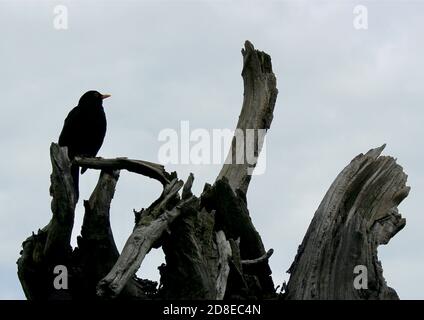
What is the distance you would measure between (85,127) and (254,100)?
2.83 m

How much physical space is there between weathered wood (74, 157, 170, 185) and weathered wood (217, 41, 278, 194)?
224cm

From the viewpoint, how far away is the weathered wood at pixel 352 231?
13906 millimetres

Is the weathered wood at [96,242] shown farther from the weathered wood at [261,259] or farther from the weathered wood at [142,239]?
the weathered wood at [261,259]

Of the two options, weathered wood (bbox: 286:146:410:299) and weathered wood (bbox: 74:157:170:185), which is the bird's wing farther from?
weathered wood (bbox: 286:146:410:299)

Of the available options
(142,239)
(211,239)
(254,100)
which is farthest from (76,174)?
(254,100)

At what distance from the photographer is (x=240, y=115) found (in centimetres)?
1609

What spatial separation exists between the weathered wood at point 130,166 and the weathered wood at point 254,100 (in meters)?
2.24

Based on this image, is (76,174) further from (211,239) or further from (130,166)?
(211,239)

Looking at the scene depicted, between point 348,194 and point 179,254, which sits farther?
point 348,194

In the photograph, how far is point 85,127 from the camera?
52.8ft

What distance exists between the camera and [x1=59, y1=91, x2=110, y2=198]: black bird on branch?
16094mm
